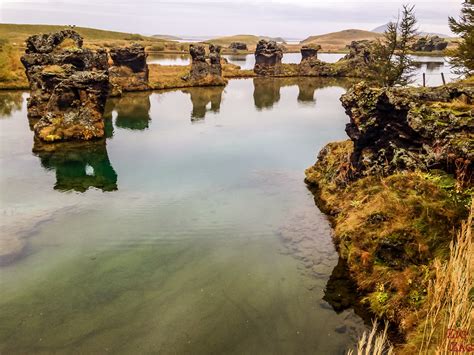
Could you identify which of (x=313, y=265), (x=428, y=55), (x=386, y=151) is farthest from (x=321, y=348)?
(x=428, y=55)

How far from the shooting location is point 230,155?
3741 centimetres

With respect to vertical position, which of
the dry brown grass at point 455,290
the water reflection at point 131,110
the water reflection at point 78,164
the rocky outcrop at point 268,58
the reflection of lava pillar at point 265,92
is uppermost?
the rocky outcrop at point 268,58

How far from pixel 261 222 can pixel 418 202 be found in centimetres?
926

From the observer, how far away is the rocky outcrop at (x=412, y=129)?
58.4 feet

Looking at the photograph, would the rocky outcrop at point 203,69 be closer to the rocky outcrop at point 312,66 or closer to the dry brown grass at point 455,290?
the rocky outcrop at point 312,66

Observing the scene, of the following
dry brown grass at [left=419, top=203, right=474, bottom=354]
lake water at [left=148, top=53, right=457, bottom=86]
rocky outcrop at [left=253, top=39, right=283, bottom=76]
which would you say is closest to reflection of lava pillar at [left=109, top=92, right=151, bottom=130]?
lake water at [left=148, top=53, right=457, bottom=86]

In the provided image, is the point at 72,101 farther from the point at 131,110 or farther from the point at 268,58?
the point at 268,58

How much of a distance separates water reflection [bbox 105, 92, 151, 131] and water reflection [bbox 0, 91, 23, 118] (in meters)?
13.3

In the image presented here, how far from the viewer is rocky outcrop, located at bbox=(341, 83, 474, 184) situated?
17812mm

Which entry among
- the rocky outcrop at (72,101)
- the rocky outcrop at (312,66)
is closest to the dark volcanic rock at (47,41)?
the rocky outcrop at (72,101)

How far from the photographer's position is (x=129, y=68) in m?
78.4

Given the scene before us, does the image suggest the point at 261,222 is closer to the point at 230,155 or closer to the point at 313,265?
the point at 313,265

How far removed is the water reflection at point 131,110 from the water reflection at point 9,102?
13.3 m

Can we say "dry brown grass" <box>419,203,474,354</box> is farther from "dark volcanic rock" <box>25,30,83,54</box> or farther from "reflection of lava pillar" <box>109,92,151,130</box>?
"dark volcanic rock" <box>25,30,83,54</box>
